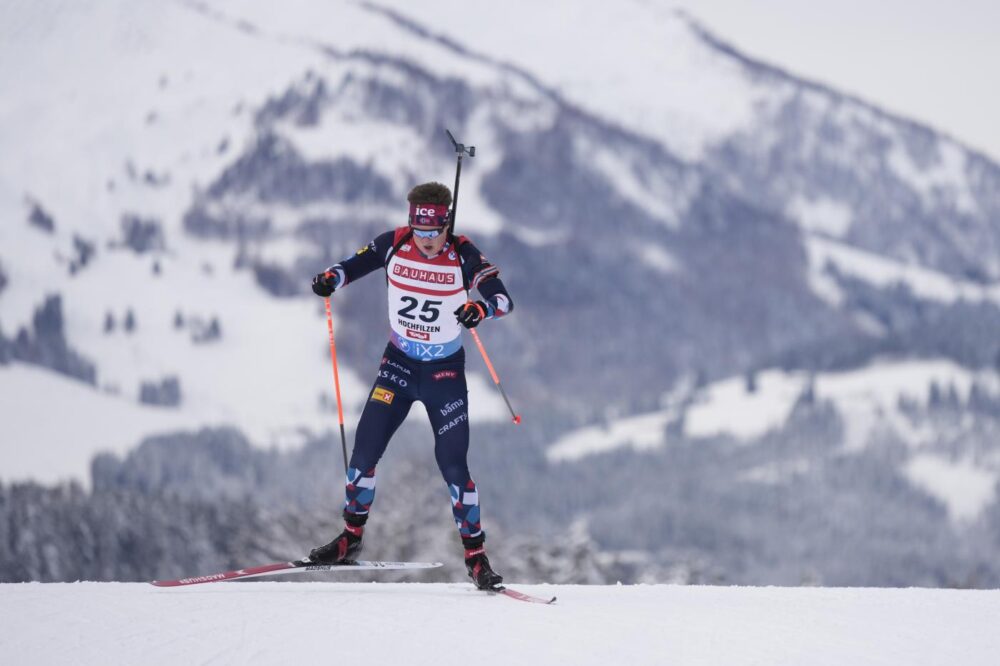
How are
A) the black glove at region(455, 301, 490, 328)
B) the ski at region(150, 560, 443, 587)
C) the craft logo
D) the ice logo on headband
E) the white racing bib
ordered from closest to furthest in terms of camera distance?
the black glove at region(455, 301, 490, 328), the ski at region(150, 560, 443, 587), the ice logo on headband, the white racing bib, the craft logo

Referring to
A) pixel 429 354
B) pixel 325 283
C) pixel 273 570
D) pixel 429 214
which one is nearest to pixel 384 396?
pixel 429 354

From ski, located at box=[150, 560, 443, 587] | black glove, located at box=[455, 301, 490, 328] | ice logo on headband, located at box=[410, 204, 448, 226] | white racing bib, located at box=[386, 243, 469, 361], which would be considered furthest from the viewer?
white racing bib, located at box=[386, 243, 469, 361]

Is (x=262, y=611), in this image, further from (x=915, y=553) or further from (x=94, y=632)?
(x=915, y=553)

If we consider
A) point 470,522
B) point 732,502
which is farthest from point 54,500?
point 732,502

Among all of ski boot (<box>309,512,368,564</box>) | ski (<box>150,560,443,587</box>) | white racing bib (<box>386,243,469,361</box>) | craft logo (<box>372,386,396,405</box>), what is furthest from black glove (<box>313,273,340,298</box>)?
ski (<box>150,560,443,587</box>)

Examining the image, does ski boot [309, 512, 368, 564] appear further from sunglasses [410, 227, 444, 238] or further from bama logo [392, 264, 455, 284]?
sunglasses [410, 227, 444, 238]

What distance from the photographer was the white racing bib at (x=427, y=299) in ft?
37.9

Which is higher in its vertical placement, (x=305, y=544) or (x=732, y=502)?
(x=732, y=502)

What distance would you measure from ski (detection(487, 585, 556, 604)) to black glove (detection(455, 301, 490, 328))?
2.23m

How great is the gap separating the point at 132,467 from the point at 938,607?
168722mm

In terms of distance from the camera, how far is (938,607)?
11.0 m

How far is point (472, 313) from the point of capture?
10891mm

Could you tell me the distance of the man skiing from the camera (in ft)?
37.8

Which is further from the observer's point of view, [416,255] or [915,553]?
[915,553]
